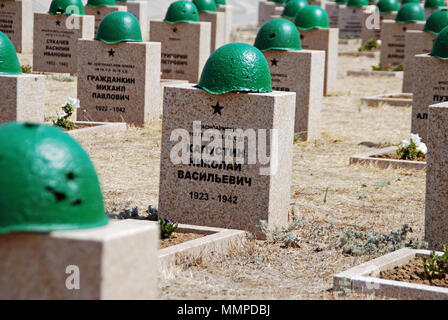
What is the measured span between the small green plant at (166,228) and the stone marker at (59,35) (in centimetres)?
1273

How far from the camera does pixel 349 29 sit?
120 feet

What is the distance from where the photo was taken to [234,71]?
7691mm

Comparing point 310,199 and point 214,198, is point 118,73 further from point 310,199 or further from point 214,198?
point 214,198

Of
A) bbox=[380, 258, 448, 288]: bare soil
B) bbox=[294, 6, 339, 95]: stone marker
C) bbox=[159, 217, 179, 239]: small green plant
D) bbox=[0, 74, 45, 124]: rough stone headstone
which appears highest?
bbox=[294, 6, 339, 95]: stone marker

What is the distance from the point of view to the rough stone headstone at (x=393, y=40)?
23578 millimetres

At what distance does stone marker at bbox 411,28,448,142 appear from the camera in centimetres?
1207

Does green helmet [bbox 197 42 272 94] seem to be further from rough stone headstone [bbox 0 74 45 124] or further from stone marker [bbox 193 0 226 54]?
stone marker [bbox 193 0 226 54]

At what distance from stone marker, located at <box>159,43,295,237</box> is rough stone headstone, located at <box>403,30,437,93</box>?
11541 mm

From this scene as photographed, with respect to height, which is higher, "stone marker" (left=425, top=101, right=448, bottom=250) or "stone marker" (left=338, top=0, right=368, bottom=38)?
"stone marker" (left=338, top=0, right=368, bottom=38)

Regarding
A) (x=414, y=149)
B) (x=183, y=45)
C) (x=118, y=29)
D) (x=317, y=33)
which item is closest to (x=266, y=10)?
(x=317, y=33)

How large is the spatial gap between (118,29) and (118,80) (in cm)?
75

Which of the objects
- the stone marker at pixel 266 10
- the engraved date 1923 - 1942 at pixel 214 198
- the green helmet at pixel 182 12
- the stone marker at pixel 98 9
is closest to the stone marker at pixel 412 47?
the green helmet at pixel 182 12

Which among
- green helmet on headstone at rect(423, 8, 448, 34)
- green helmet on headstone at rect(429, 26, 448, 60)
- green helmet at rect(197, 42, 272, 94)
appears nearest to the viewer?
green helmet at rect(197, 42, 272, 94)

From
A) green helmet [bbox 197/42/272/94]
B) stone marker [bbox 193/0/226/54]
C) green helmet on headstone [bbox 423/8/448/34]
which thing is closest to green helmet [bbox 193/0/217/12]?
stone marker [bbox 193/0/226/54]
